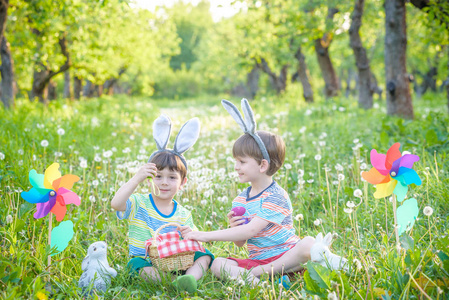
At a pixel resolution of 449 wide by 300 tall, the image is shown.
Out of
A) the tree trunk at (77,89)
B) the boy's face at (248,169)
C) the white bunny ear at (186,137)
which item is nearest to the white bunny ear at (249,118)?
the boy's face at (248,169)

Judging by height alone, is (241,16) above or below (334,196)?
above

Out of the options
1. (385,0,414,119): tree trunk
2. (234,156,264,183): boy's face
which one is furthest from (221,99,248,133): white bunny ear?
(385,0,414,119): tree trunk

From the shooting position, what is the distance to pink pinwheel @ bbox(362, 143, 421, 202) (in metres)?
2.44

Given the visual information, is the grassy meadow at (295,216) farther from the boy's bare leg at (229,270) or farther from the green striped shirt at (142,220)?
the green striped shirt at (142,220)

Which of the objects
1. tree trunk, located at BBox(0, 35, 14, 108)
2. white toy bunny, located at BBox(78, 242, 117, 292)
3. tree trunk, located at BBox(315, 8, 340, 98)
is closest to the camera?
white toy bunny, located at BBox(78, 242, 117, 292)

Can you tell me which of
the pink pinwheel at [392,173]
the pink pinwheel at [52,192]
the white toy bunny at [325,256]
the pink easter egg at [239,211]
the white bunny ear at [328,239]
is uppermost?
the pink pinwheel at [52,192]

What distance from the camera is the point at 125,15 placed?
1492cm

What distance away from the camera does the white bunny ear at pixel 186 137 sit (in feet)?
Result: 9.80

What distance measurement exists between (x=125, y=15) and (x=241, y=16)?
7.52m

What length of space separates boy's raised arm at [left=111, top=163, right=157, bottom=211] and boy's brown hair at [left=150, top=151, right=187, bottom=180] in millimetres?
190

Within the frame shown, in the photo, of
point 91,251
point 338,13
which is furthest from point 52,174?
point 338,13

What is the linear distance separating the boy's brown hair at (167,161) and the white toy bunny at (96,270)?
0.69 metres

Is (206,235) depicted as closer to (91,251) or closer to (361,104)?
(91,251)

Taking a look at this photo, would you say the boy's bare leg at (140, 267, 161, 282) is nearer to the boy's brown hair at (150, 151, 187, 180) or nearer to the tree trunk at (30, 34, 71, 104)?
the boy's brown hair at (150, 151, 187, 180)
